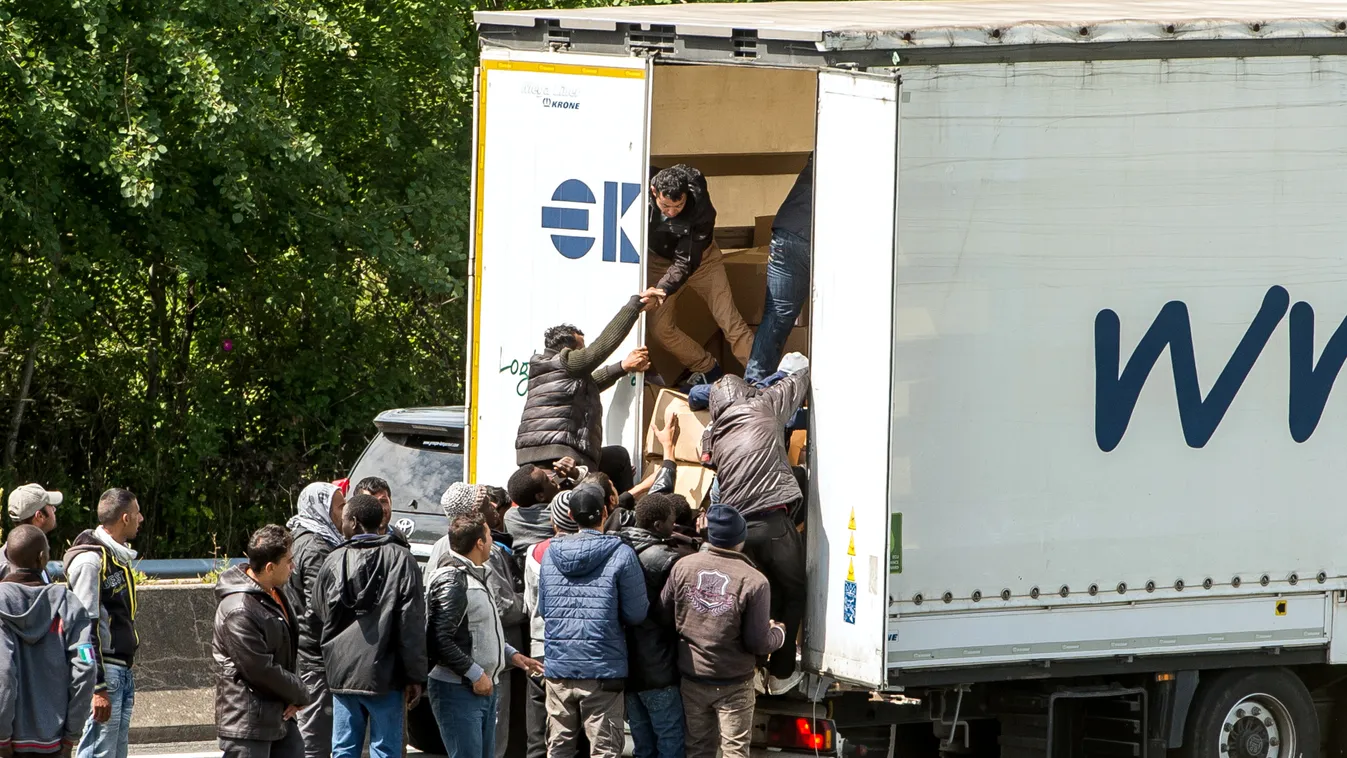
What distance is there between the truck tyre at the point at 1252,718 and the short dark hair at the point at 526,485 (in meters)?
3.24

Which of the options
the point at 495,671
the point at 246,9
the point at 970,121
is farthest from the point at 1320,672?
the point at 246,9

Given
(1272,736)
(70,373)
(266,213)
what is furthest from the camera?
(70,373)

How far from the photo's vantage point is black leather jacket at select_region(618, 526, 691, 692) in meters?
7.77

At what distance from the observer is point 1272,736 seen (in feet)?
28.0

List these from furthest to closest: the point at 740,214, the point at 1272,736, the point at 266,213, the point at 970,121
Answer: the point at 266,213
the point at 740,214
the point at 1272,736
the point at 970,121

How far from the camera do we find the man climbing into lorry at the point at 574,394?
865 centimetres

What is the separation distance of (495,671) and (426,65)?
924 cm

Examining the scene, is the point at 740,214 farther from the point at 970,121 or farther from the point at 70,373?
the point at 70,373

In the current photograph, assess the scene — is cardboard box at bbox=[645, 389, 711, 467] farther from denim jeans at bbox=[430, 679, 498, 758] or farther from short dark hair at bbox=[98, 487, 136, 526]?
short dark hair at bbox=[98, 487, 136, 526]

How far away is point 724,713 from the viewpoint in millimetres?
7652

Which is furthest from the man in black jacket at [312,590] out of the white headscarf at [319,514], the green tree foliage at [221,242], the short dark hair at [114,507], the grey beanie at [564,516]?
the green tree foliage at [221,242]

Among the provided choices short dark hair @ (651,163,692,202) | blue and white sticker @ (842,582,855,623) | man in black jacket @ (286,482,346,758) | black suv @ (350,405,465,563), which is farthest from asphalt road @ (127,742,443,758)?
blue and white sticker @ (842,582,855,623)

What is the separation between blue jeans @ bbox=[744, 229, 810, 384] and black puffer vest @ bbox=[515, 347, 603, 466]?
853 millimetres

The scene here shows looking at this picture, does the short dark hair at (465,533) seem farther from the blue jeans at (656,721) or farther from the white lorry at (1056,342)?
the white lorry at (1056,342)
